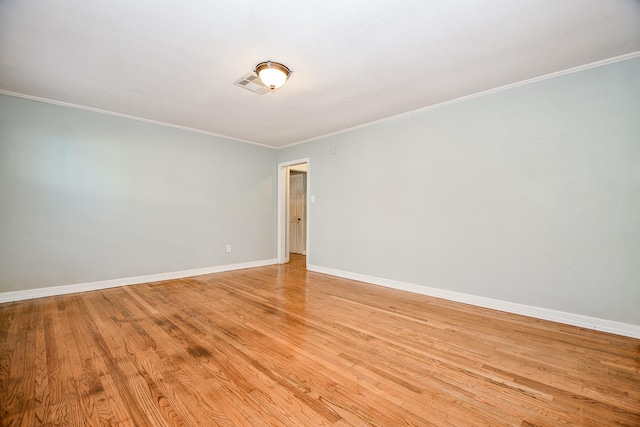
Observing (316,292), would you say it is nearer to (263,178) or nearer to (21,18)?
(263,178)

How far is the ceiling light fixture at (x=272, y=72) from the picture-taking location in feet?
8.57

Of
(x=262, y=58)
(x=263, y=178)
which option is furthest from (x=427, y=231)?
(x=263, y=178)

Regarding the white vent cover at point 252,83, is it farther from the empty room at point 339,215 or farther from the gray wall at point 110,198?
the gray wall at point 110,198

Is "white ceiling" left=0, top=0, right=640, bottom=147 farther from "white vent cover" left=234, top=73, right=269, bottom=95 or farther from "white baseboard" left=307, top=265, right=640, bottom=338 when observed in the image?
"white baseboard" left=307, top=265, right=640, bottom=338

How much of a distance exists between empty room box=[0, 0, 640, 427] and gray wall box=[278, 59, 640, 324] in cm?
2

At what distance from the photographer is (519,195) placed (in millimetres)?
3051

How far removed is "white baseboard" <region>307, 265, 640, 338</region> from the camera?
2.53 metres

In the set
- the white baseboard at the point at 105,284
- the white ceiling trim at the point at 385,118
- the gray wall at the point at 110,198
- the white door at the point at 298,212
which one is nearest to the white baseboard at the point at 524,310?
the white ceiling trim at the point at 385,118

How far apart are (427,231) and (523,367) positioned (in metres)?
1.98

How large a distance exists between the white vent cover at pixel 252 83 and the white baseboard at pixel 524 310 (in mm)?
3163

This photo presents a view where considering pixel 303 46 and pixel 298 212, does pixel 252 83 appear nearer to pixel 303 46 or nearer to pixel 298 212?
pixel 303 46

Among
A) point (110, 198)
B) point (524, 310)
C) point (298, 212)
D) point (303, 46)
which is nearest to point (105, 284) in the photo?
point (110, 198)

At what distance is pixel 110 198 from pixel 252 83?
2.83m

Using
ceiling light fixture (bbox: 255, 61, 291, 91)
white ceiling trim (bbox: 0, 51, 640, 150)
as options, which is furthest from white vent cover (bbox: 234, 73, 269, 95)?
white ceiling trim (bbox: 0, 51, 640, 150)
